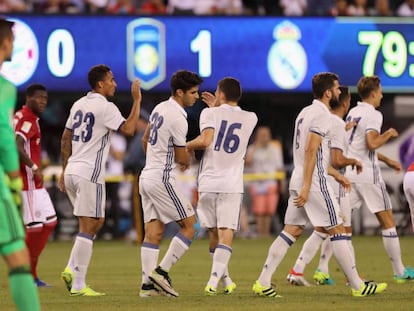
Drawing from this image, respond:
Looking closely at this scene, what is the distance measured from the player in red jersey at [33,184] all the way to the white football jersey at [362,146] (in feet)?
12.0

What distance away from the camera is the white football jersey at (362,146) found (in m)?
14.9

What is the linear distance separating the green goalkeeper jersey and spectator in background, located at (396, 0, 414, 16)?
16502 millimetres

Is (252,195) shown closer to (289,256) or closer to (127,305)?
(289,256)

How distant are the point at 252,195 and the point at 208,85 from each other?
3972mm

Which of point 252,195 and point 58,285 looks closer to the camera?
point 58,285

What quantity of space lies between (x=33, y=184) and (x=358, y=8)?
11770 millimetres

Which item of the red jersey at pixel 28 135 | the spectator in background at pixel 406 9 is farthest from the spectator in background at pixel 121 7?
the red jersey at pixel 28 135

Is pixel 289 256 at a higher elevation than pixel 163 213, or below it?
below

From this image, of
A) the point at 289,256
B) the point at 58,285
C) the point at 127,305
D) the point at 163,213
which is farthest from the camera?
the point at 289,256

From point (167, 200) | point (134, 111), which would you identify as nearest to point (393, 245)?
point (167, 200)

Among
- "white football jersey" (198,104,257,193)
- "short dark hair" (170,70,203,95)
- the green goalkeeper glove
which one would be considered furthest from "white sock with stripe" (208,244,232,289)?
the green goalkeeper glove

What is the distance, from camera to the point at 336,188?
13977 millimetres

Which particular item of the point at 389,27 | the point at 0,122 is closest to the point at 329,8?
the point at 389,27

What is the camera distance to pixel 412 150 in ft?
75.8
